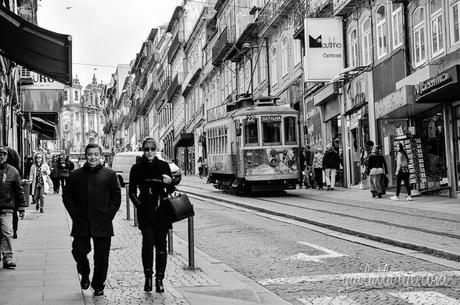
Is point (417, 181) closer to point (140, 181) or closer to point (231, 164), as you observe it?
point (231, 164)

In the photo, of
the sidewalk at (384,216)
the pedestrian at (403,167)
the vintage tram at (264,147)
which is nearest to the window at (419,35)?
the pedestrian at (403,167)

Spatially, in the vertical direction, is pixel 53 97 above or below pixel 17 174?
above

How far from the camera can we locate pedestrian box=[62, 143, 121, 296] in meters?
7.02

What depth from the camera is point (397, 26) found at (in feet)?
75.0

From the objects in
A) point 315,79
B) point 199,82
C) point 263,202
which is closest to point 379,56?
point 315,79

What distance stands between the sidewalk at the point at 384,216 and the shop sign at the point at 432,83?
9.57 feet

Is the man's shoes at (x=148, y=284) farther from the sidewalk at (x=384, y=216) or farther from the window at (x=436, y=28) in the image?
the window at (x=436, y=28)

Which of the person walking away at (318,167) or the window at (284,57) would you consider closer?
the person walking away at (318,167)

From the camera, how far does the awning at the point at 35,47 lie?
28.8ft

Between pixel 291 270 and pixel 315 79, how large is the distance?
18828mm

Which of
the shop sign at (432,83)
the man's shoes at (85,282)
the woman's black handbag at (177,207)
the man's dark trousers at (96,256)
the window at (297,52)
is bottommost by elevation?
the man's shoes at (85,282)

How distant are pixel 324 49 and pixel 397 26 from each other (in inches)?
182

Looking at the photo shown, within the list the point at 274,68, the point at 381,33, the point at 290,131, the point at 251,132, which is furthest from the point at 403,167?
the point at 274,68

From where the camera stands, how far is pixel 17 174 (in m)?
9.08
